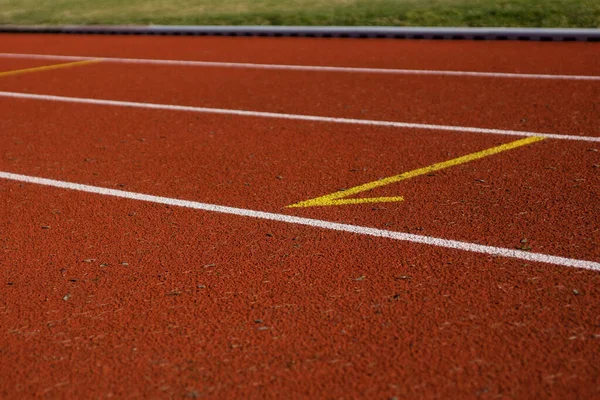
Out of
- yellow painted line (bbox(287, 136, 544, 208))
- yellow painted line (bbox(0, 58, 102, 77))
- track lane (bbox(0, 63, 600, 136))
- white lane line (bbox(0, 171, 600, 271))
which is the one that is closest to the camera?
white lane line (bbox(0, 171, 600, 271))

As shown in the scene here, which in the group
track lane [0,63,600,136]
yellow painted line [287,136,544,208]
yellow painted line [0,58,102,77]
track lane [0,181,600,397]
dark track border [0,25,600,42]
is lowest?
yellow painted line [0,58,102,77]

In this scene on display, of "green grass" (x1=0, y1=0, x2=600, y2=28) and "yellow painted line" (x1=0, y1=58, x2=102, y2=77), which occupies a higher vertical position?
"green grass" (x1=0, y1=0, x2=600, y2=28)

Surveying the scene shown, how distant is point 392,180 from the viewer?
18.8 ft

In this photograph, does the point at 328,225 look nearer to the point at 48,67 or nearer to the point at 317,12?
the point at 48,67

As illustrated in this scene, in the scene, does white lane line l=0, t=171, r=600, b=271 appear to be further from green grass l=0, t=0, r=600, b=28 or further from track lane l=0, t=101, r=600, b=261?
green grass l=0, t=0, r=600, b=28

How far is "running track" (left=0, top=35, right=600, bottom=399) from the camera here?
129 inches

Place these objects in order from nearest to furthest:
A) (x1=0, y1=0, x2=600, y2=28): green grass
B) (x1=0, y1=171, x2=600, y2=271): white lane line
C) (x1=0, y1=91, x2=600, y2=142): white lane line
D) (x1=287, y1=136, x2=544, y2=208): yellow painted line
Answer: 1. (x1=0, y1=171, x2=600, y2=271): white lane line
2. (x1=287, y1=136, x2=544, y2=208): yellow painted line
3. (x1=0, y1=91, x2=600, y2=142): white lane line
4. (x1=0, y1=0, x2=600, y2=28): green grass

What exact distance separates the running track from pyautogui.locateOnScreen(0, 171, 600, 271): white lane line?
18 millimetres

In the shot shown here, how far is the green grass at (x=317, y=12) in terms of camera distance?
13.5 metres

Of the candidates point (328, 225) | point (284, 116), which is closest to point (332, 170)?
point (328, 225)

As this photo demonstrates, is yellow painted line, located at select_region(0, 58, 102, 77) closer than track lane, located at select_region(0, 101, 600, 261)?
No

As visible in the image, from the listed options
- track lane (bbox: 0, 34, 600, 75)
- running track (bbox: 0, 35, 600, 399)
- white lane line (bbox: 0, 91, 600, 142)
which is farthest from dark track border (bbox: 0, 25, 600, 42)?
white lane line (bbox: 0, 91, 600, 142)

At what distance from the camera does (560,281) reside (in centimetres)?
396

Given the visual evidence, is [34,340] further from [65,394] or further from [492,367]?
[492,367]
